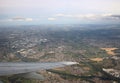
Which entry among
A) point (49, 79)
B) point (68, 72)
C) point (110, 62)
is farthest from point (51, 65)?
point (110, 62)

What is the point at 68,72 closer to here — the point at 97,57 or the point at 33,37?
the point at 97,57

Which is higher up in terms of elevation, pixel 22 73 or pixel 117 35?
pixel 22 73

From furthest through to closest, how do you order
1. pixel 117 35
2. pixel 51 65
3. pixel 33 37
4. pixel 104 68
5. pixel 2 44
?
pixel 117 35 < pixel 33 37 < pixel 2 44 < pixel 104 68 < pixel 51 65

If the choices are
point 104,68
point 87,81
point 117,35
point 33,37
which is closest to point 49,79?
point 87,81

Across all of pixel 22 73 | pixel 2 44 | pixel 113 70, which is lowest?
pixel 113 70

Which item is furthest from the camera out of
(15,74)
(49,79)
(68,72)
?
(68,72)

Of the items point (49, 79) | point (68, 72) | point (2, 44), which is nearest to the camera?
point (49, 79)

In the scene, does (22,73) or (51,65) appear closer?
(22,73)

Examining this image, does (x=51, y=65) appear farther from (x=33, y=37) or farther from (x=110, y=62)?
(x=33, y=37)

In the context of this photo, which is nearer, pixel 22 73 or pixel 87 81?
pixel 22 73
